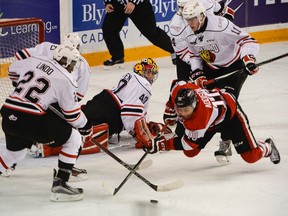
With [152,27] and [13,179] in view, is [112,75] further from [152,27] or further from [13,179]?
[13,179]

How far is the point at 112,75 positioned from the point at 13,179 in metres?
3.11

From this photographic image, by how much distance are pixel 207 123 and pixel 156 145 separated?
0.34m

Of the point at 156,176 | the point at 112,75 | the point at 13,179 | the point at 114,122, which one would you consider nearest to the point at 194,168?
the point at 156,176

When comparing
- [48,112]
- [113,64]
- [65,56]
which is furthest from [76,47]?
[113,64]

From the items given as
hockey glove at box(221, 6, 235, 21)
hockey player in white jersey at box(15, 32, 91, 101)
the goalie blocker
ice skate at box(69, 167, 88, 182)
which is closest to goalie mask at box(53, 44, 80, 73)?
hockey player in white jersey at box(15, 32, 91, 101)

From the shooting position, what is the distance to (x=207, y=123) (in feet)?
16.7

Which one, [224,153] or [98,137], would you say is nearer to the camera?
[224,153]

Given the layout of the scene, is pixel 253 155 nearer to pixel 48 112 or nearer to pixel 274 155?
pixel 274 155

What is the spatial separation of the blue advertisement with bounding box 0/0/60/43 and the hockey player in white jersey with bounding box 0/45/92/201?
291 centimetres

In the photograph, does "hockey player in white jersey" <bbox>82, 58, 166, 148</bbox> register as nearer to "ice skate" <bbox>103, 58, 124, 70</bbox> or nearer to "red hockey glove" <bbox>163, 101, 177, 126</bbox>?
"red hockey glove" <bbox>163, 101, 177, 126</bbox>

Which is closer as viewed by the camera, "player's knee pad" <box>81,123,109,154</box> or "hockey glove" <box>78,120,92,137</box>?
"hockey glove" <box>78,120,92,137</box>

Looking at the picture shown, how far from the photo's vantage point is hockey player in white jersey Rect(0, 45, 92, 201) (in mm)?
4734

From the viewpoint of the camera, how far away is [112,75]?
8.31 m

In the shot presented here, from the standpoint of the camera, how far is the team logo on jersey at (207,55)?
5938mm
